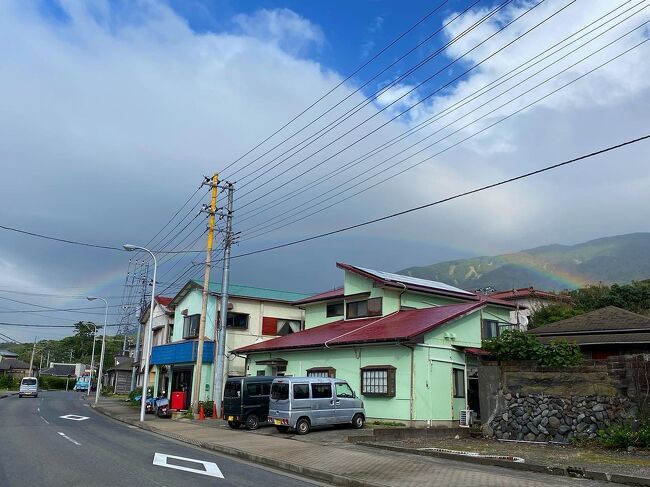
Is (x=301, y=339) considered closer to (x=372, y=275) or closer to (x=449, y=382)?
Result: (x=372, y=275)

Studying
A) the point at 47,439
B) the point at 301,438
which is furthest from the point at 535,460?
the point at 47,439

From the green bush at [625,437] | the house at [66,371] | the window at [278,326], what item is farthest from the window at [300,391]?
the house at [66,371]

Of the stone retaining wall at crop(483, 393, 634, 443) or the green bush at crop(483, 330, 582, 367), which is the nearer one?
the stone retaining wall at crop(483, 393, 634, 443)

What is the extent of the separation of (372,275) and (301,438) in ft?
36.2

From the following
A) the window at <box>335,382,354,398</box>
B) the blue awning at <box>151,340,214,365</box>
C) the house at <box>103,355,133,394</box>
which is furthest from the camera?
the house at <box>103,355,133,394</box>

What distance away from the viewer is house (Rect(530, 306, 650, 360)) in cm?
2044

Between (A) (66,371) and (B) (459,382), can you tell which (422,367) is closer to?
(B) (459,382)

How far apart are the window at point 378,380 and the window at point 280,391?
4652 millimetres

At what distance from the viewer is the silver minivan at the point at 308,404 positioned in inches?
762

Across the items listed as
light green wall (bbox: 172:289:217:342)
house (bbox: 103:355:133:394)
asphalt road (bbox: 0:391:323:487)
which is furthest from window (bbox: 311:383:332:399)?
house (bbox: 103:355:133:394)

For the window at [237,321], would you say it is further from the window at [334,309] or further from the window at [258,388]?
the window at [258,388]

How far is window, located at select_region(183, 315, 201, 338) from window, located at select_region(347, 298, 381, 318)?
12.4 meters

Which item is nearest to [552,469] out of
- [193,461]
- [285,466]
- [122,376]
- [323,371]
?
[285,466]

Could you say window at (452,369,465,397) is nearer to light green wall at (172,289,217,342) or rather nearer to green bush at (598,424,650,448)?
green bush at (598,424,650,448)
